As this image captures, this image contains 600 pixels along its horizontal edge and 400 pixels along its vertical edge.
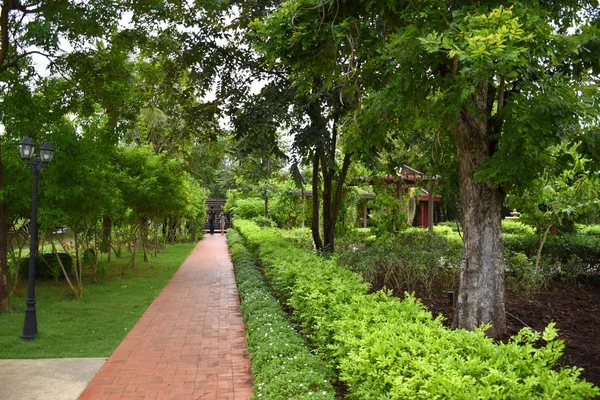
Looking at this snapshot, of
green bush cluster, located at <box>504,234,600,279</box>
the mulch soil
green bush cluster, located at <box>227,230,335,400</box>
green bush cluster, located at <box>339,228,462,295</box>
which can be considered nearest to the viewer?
green bush cluster, located at <box>227,230,335,400</box>

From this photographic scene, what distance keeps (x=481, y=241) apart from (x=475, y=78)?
101 inches

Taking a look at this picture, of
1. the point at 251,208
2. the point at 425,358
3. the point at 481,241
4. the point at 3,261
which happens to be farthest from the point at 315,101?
the point at 251,208

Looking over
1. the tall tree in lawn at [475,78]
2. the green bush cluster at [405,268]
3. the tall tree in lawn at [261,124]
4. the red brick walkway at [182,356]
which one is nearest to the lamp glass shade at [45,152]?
the red brick walkway at [182,356]

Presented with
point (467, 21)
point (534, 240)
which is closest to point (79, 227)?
point (467, 21)

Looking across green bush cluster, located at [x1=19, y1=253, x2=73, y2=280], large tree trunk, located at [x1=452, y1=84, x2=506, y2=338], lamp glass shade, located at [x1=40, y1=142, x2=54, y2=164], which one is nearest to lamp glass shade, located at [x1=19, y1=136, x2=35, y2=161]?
lamp glass shade, located at [x1=40, y1=142, x2=54, y2=164]

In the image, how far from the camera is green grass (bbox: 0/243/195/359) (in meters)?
6.84

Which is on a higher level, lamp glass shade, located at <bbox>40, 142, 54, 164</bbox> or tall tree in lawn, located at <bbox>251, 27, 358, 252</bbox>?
tall tree in lawn, located at <bbox>251, 27, 358, 252</bbox>

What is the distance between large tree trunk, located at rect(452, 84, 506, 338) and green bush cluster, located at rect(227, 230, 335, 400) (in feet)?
7.17

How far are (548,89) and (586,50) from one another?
847 millimetres

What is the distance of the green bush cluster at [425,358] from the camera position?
2.75 meters

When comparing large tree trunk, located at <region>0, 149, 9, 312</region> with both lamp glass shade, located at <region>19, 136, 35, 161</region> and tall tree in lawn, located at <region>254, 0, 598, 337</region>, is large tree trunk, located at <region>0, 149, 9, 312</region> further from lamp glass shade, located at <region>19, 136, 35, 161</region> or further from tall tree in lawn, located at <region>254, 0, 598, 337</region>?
tall tree in lawn, located at <region>254, 0, 598, 337</region>

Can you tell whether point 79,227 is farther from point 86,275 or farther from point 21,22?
point 21,22

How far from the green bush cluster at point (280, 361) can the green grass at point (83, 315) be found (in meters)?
2.07

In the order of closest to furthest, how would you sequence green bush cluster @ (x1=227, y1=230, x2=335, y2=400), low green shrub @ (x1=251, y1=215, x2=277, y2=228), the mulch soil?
green bush cluster @ (x1=227, y1=230, x2=335, y2=400), the mulch soil, low green shrub @ (x1=251, y1=215, x2=277, y2=228)
